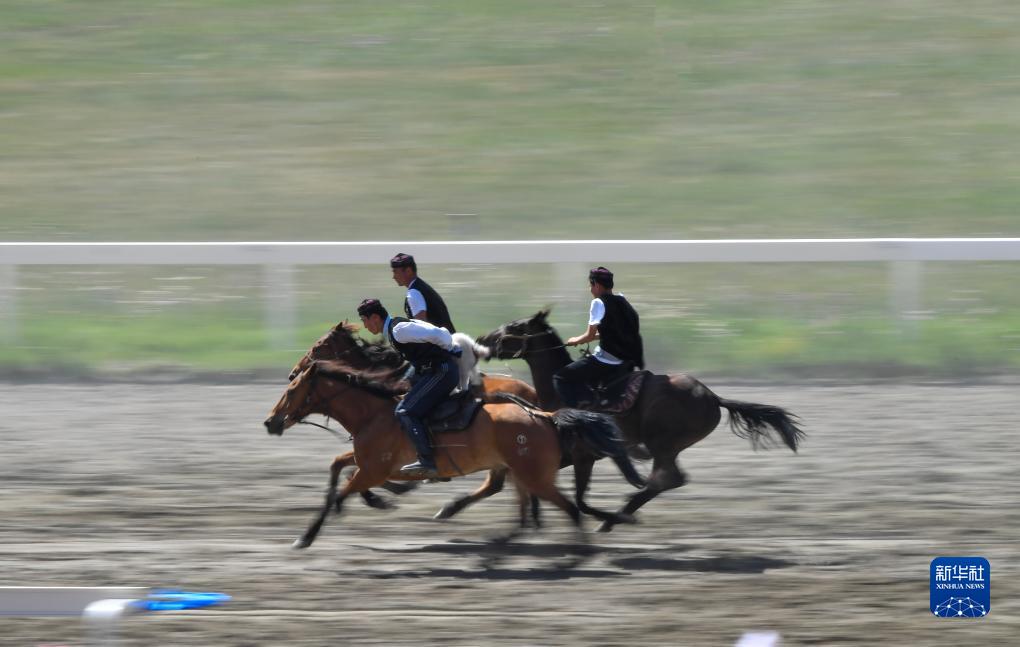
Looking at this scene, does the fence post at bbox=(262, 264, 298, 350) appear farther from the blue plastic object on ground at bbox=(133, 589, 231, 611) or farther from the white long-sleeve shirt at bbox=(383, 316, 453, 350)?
the blue plastic object on ground at bbox=(133, 589, 231, 611)

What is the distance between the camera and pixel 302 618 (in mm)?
6445

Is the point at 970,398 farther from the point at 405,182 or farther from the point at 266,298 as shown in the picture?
the point at 405,182

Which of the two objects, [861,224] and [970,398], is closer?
[970,398]

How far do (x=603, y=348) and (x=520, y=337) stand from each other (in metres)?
0.64

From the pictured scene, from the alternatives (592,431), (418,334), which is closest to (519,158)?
(418,334)

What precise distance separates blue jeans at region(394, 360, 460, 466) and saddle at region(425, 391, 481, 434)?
0.13 feet

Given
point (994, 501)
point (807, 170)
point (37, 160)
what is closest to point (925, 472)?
point (994, 501)

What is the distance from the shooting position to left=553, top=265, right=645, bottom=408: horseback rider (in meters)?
8.51

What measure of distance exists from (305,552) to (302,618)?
123cm

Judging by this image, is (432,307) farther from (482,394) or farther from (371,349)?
(482,394)

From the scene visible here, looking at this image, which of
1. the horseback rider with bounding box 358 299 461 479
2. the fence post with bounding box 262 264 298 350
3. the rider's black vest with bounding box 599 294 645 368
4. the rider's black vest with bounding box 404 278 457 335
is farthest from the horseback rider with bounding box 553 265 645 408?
the fence post with bounding box 262 264 298 350

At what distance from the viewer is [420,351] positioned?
25.7 ft

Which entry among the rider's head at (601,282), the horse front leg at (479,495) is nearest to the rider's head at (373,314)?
the horse front leg at (479,495)

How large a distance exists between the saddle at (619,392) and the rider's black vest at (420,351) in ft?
3.90
